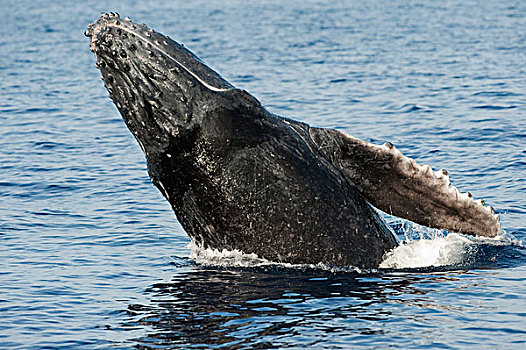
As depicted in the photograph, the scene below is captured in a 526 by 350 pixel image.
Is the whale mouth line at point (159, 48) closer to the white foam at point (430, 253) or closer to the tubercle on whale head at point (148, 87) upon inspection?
the tubercle on whale head at point (148, 87)

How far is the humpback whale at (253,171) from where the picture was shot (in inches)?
484

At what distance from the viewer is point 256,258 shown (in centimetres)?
1298

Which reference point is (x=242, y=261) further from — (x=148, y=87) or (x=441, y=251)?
(x=441, y=251)

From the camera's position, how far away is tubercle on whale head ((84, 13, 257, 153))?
40.2ft

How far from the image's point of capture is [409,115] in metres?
28.0

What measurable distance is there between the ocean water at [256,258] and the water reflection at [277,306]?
0.03 m

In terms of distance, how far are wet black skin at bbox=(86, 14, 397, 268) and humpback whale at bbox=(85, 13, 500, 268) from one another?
0.01 metres

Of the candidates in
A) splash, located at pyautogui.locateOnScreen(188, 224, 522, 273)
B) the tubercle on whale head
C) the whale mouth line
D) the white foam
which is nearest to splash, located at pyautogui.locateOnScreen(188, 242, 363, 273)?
splash, located at pyautogui.locateOnScreen(188, 224, 522, 273)

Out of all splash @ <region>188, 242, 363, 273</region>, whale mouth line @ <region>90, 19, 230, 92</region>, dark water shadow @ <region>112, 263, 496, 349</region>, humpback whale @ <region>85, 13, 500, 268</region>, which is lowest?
dark water shadow @ <region>112, 263, 496, 349</region>

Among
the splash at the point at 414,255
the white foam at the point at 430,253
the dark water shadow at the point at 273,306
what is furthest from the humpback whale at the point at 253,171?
the dark water shadow at the point at 273,306

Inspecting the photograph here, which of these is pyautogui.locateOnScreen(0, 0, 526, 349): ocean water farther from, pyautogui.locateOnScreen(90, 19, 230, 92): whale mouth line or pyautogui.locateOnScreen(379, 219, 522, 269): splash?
pyautogui.locateOnScreen(90, 19, 230, 92): whale mouth line

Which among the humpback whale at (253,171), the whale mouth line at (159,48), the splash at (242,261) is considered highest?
the whale mouth line at (159,48)

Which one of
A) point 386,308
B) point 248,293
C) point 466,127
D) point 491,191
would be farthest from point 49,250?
point 466,127

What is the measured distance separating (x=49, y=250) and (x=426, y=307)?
270 inches
